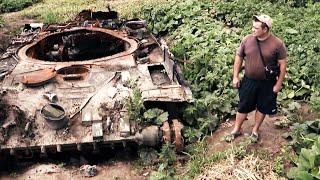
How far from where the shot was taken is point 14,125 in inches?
276

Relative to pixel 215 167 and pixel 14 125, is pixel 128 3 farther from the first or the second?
pixel 215 167

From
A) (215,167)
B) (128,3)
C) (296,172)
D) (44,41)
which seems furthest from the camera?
(128,3)

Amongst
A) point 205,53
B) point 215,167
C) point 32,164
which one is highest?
point 205,53

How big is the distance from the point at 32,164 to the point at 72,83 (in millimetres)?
1505

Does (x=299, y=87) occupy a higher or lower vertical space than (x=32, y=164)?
higher

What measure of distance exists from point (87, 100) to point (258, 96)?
268 centimetres

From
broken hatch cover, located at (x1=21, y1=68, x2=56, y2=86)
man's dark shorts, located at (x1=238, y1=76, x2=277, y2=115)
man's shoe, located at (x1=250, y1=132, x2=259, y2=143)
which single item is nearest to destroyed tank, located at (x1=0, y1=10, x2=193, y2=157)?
broken hatch cover, located at (x1=21, y1=68, x2=56, y2=86)

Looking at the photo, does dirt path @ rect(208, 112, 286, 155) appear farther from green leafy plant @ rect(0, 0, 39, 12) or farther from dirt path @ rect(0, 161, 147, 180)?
green leafy plant @ rect(0, 0, 39, 12)

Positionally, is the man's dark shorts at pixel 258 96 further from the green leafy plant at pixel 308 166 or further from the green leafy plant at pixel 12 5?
the green leafy plant at pixel 12 5

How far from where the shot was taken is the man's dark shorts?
20.1 feet

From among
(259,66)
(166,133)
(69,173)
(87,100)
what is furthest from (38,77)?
(259,66)

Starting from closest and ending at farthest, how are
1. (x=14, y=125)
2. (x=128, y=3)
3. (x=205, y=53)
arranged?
(x=14, y=125)
(x=205, y=53)
(x=128, y=3)

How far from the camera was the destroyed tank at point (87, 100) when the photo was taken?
6.91 m

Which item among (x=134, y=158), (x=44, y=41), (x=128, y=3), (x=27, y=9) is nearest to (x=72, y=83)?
(x=134, y=158)
